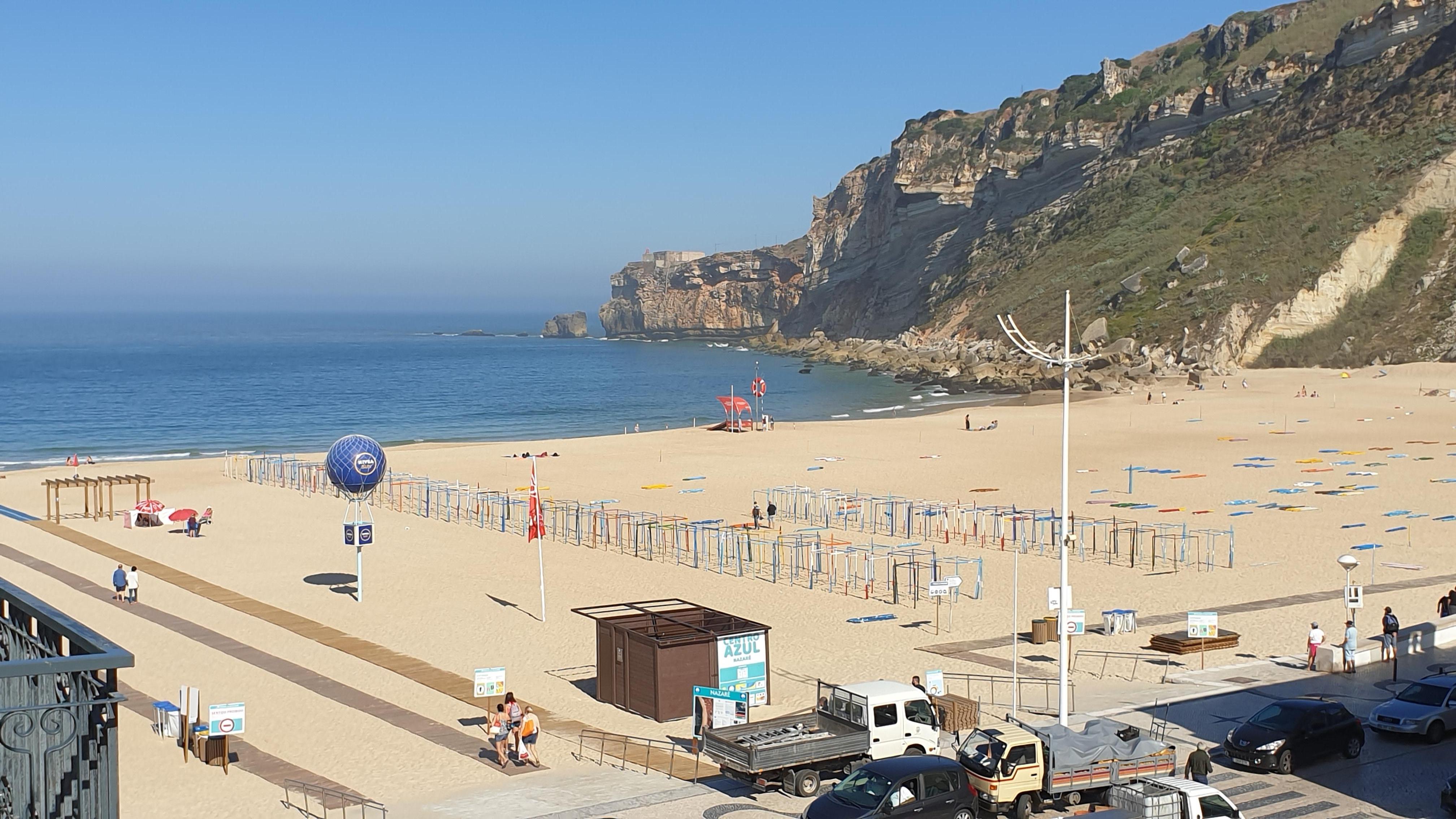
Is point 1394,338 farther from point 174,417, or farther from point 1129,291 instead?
point 174,417

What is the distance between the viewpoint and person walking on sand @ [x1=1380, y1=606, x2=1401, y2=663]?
2280cm

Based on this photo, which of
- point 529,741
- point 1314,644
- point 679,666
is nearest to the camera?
point 529,741

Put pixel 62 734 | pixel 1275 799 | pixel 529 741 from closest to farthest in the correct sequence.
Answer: pixel 62 734
pixel 1275 799
pixel 529 741

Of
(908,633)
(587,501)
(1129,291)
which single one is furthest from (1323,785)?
(1129,291)

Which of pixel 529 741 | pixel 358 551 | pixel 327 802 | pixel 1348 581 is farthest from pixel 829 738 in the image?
pixel 358 551

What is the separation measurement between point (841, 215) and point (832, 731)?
17588 centimetres

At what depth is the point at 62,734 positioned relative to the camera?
5391 millimetres

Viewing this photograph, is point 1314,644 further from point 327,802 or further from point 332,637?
point 332,637

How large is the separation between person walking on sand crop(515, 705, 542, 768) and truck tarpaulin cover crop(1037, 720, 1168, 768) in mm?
6776

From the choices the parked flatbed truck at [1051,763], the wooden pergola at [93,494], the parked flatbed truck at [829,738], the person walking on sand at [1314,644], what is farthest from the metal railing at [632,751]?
the wooden pergola at [93,494]

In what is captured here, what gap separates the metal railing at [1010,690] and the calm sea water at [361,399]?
5443 cm

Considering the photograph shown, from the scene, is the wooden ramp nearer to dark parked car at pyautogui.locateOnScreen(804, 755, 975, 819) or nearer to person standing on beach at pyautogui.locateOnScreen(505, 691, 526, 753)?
person standing on beach at pyautogui.locateOnScreen(505, 691, 526, 753)

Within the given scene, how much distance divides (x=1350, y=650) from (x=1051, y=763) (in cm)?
938

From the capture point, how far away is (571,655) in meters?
25.2
